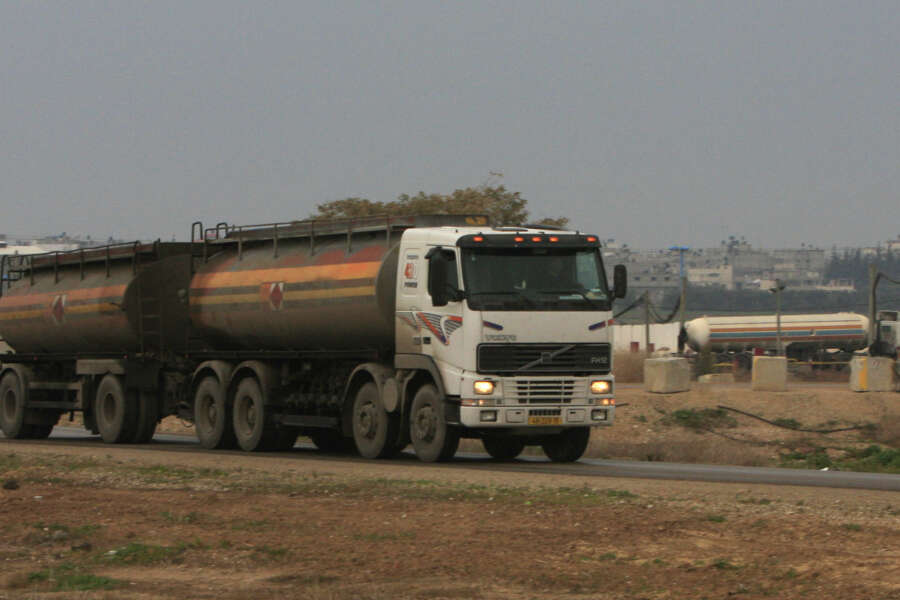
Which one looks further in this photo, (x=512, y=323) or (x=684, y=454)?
(x=684, y=454)

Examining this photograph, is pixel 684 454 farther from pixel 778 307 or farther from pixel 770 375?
pixel 778 307

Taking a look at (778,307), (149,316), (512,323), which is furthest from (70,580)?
(778,307)

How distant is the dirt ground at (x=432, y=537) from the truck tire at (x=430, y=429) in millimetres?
1351

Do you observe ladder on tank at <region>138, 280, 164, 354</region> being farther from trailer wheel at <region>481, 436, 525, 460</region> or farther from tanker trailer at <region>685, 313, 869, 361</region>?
tanker trailer at <region>685, 313, 869, 361</region>

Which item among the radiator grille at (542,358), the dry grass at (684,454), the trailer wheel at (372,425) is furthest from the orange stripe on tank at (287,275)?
the dry grass at (684,454)

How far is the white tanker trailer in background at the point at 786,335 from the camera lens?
85062 mm

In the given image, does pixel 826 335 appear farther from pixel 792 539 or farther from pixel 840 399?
pixel 792 539

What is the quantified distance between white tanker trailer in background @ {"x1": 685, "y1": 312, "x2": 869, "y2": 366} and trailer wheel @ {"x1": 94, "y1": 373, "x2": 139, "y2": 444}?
60.6 m

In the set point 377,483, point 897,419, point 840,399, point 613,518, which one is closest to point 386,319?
point 377,483

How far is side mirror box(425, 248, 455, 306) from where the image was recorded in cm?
1959

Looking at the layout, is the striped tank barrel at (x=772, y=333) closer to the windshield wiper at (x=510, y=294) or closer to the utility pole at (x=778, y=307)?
the utility pole at (x=778, y=307)

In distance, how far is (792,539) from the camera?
11.7 metres

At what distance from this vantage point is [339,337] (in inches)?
874

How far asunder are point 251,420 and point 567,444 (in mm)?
6075
